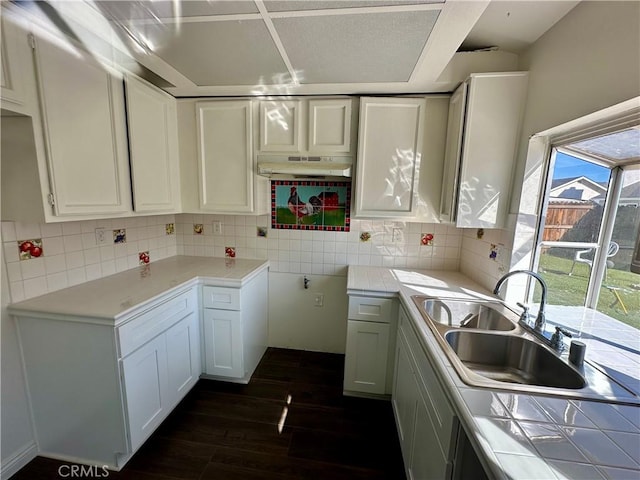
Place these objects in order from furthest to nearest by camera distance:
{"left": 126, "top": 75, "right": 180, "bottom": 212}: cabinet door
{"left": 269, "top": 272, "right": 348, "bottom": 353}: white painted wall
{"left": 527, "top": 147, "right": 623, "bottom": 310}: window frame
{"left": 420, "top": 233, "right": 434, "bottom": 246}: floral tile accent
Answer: {"left": 269, "top": 272, "right": 348, "bottom": 353}: white painted wall
{"left": 420, "top": 233, "right": 434, "bottom": 246}: floral tile accent
{"left": 126, "top": 75, "right": 180, "bottom": 212}: cabinet door
{"left": 527, "top": 147, "right": 623, "bottom": 310}: window frame

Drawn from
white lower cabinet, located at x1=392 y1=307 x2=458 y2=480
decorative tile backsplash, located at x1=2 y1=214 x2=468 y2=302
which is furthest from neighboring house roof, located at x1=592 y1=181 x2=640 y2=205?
white lower cabinet, located at x1=392 y1=307 x2=458 y2=480

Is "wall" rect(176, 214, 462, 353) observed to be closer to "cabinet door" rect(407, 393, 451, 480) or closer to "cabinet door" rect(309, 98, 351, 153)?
"cabinet door" rect(309, 98, 351, 153)

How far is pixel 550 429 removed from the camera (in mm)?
692

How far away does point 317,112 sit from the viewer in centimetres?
192

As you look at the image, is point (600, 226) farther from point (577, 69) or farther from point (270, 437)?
point (270, 437)

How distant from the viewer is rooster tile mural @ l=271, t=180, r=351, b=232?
2.30 meters

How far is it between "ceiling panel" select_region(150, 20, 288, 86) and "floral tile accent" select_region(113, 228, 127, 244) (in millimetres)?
1201

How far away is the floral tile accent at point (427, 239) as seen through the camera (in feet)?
7.47

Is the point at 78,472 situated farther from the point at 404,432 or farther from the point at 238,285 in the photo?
the point at 404,432

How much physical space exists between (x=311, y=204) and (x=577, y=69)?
176cm

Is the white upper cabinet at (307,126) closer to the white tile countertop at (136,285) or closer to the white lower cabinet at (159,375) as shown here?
the white tile countertop at (136,285)

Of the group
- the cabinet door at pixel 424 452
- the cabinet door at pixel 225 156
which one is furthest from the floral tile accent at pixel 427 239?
the cabinet door at pixel 225 156

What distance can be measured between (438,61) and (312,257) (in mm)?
1666

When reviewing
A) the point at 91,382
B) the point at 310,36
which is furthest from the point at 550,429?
the point at 91,382
